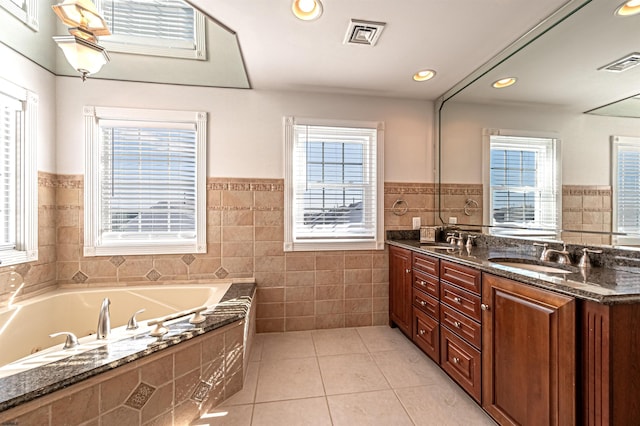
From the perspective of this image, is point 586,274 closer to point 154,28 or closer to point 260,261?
point 260,261

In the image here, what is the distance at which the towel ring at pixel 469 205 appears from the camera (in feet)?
8.21

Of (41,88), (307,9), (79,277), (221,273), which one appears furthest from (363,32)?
(79,277)

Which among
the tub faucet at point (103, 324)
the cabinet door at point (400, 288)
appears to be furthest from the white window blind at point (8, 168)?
the cabinet door at point (400, 288)

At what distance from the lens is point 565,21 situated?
1.59m

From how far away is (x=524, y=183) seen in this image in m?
2.01

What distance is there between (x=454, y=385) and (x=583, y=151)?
172 centimetres

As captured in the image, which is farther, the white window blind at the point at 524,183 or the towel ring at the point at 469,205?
the towel ring at the point at 469,205

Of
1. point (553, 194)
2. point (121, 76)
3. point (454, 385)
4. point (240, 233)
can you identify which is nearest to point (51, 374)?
point (240, 233)

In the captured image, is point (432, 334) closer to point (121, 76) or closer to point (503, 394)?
point (503, 394)

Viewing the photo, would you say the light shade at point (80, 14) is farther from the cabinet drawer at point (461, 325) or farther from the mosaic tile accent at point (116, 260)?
the cabinet drawer at point (461, 325)

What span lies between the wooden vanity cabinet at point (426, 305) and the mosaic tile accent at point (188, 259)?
2024mm

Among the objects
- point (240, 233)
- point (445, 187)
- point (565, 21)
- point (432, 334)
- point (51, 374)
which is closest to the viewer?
point (51, 374)

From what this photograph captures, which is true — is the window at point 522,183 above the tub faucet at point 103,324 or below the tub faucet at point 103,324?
above

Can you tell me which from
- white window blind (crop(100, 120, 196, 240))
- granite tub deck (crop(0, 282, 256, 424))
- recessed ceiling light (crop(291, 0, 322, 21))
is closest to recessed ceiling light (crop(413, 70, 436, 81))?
recessed ceiling light (crop(291, 0, 322, 21))
